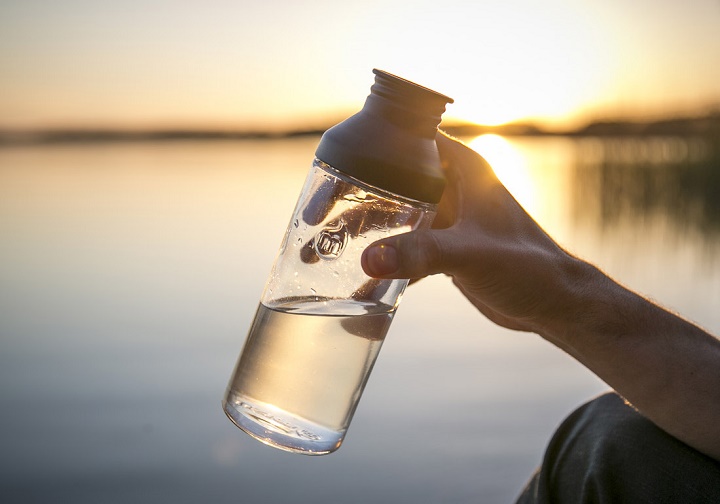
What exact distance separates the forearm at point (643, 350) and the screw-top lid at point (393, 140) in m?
0.50

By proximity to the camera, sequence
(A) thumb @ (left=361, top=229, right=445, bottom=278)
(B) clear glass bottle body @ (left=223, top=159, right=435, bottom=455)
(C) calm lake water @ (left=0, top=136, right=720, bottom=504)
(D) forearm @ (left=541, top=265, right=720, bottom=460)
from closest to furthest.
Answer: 1. (A) thumb @ (left=361, top=229, right=445, bottom=278)
2. (B) clear glass bottle body @ (left=223, top=159, right=435, bottom=455)
3. (D) forearm @ (left=541, top=265, right=720, bottom=460)
4. (C) calm lake water @ (left=0, top=136, right=720, bottom=504)

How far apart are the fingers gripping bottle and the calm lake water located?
0.88 metres

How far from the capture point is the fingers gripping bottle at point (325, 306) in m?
1.82

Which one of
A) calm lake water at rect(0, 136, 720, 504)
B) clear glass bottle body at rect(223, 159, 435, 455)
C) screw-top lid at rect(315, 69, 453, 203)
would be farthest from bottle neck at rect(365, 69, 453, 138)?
calm lake water at rect(0, 136, 720, 504)

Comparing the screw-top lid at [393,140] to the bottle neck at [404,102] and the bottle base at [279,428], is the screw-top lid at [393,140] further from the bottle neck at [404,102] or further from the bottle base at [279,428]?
the bottle base at [279,428]

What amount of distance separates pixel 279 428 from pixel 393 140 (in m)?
0.62

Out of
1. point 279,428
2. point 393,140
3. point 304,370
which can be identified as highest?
point 393,140

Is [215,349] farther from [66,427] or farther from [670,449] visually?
[670,449]

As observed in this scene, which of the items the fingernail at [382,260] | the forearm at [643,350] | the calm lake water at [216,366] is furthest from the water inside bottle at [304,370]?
the calm lake water at [216,366]

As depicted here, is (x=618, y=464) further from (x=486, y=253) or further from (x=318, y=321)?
(x=318, y=321)

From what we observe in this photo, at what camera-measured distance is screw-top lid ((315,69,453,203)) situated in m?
1.73

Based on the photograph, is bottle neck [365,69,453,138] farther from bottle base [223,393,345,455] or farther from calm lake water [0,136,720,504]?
calm lake water [0,136,720,504]

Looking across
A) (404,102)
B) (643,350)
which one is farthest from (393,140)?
(643,350)

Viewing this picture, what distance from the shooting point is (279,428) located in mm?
1906
